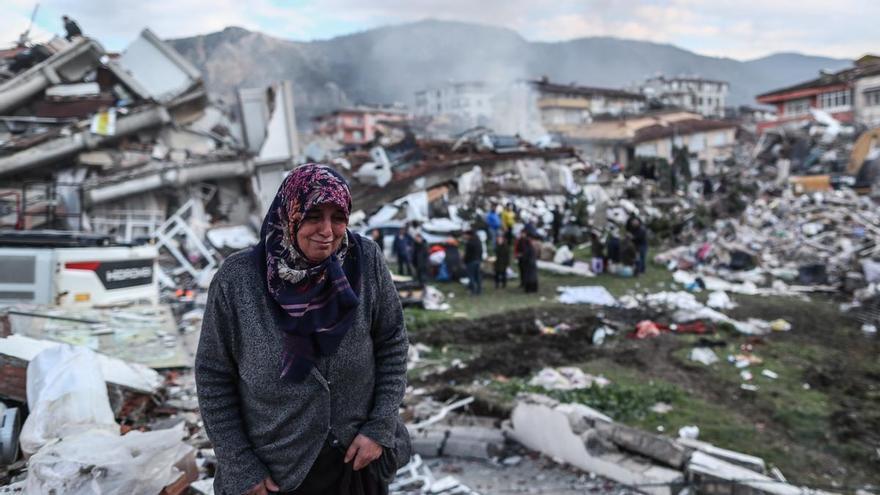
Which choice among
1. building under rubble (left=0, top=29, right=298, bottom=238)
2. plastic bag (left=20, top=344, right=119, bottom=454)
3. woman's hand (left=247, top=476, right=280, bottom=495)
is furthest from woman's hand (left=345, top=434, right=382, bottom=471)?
building under rubble (left=0, top=29, right=298, bottom=238)

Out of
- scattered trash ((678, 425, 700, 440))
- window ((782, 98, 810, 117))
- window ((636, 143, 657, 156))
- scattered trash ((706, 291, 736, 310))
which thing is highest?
window ((782, 98, 810, 117))

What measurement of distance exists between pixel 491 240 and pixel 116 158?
996cm

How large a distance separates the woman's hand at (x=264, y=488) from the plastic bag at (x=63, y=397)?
5.56 ft

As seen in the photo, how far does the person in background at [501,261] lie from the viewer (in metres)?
12.3

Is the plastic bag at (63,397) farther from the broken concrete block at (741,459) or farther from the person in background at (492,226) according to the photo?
the person in background at (492,226)

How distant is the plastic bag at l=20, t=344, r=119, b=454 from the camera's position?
2912 millimetres

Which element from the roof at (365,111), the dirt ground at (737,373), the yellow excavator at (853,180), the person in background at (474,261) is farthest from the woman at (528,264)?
the roof at (365,111)

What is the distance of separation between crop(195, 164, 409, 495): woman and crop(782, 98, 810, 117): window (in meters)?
45.6

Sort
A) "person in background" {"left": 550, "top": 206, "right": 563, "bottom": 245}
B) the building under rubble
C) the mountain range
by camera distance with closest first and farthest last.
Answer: the building under rubble → "person in background" {"left": 550, "top": 206, "right": 563, "bottom": 245} → the mountain range

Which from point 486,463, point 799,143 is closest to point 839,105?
point 799,143

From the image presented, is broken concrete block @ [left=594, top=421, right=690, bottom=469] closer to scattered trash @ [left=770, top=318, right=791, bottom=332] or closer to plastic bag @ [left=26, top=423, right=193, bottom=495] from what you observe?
plastic bag @ [left=26, top=423, right=193, bottom=495]

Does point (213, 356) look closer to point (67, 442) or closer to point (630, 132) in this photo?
point (67, 442)

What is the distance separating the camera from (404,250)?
1323 centimetres

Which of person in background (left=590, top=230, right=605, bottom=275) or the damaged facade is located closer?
the damaged facade
